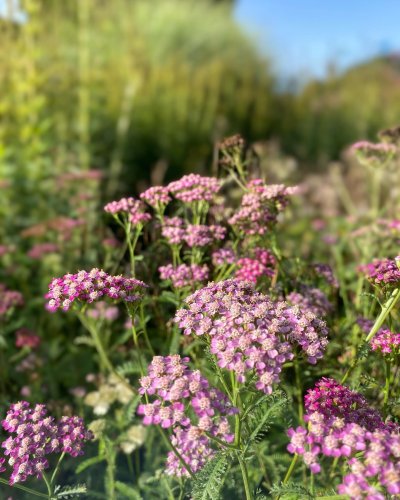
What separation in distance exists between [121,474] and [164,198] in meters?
1.15

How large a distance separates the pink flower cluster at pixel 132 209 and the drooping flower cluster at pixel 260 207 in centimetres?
33

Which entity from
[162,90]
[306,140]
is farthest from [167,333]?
[306,140]

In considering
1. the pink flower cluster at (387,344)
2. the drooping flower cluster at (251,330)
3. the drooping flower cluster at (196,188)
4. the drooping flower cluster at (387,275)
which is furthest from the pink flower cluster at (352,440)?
the drooping flower cluster at (196,188)

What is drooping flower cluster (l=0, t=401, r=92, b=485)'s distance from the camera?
5.09ft

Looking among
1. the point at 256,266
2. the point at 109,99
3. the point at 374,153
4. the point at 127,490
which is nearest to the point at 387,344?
the point at 256,266

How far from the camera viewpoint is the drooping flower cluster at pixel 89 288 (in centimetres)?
163

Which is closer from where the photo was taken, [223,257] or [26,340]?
[223,257]

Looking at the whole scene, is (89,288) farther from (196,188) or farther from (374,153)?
(374,153)

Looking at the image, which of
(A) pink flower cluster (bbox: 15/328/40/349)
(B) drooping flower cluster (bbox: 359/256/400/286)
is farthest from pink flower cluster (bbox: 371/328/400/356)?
(A) pink flower cluster (bbox: 15/328/40/349)

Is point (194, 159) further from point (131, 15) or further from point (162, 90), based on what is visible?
point (131, 15)

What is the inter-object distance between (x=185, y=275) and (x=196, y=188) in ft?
1.09

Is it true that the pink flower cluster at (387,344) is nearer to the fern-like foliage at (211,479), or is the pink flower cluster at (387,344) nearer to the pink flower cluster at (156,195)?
the fern-like foliage at (211,479)

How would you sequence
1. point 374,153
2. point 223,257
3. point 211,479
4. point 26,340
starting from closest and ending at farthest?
point 211,479 → point 223,257 → point 26,340 → point 374,153

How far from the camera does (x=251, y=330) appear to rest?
143 centimetres
